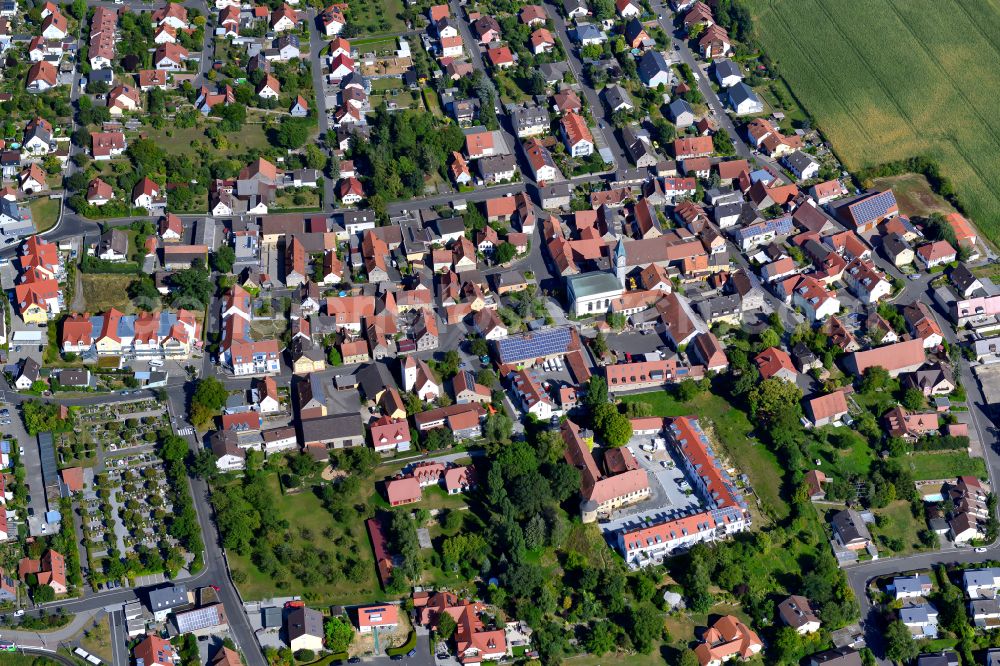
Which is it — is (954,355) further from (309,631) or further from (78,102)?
(78,102)

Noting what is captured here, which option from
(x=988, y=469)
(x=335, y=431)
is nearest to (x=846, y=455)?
(x=988, y=469)

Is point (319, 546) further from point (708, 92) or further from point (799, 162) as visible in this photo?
point (708, 92)

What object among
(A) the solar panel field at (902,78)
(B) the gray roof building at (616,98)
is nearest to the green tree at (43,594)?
(B) the gray roof building at (616,98)

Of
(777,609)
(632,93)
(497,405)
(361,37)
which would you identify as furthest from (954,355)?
(361,37)

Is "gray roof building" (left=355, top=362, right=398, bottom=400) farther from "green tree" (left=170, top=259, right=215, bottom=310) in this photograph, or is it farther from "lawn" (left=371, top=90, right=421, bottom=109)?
"lawn" (left=371, top=90, right=421, bottom=109)

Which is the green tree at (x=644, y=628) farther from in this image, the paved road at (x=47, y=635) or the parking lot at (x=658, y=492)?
the paved road at (x=47, y=635)

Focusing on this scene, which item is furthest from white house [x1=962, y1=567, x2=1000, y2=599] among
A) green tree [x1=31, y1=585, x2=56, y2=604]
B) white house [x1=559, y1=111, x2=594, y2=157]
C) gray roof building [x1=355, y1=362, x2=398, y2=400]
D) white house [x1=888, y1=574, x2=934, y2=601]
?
green tree [x1=31, y1=585, x2=56, y2=604]
